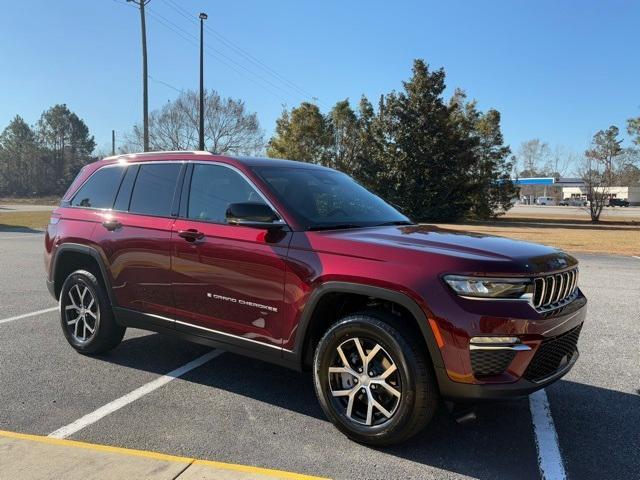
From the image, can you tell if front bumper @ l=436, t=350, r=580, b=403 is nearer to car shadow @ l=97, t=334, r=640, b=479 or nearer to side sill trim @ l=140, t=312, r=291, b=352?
car shadow @ l=97, t=334, r=640, b=479

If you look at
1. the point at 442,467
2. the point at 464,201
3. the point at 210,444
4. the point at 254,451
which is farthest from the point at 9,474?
the point at 464,201

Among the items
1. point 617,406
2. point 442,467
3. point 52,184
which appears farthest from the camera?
point 52,184

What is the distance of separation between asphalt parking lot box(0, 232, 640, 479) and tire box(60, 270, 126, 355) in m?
0.16

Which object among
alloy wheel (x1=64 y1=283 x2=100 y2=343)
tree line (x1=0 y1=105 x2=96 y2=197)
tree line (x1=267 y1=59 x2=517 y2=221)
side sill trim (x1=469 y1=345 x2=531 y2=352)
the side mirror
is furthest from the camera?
tree line (x1=0 y1=105 x2=96 y2=197)

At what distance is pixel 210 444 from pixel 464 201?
107 ft

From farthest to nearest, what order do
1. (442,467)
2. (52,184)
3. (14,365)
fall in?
(52,184), (14,365), (442,467)

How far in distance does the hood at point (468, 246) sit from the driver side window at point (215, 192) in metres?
0.86

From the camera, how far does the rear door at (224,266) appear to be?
12.4 ft

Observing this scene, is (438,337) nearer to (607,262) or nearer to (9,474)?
(9,474)

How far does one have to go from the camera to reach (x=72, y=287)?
5242 mm

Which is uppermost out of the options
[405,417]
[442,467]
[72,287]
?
[72,287]

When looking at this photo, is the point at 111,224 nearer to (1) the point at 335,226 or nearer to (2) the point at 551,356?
(1) the point at 335,226

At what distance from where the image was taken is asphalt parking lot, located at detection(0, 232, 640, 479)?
326cm

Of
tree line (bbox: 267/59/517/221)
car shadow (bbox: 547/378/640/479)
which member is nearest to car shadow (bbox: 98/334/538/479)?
car shadow (bbox: 547/378/640/479)
